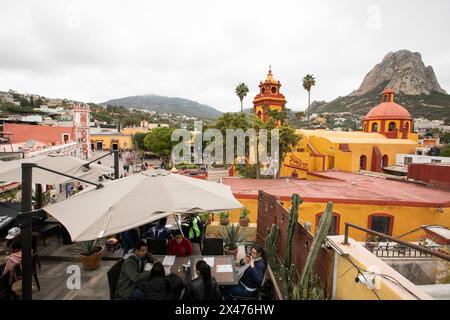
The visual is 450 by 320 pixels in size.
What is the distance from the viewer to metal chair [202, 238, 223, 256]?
560 cm

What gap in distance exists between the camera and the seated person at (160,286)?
3697 mm

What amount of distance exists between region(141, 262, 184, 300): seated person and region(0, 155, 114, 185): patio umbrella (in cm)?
398

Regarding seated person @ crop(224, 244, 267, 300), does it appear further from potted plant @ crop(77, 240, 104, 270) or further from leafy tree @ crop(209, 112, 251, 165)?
leafy tree @ crop(209, 112, 251, 165)

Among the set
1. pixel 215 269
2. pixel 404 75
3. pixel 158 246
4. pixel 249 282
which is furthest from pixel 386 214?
pixel 404 75

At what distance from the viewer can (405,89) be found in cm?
12762

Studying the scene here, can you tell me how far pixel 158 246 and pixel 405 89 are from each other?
159m

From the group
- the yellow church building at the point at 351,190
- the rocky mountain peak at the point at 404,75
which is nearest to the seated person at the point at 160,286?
the yellow church building at the point at 351,190

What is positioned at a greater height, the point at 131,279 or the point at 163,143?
the point at 163,143

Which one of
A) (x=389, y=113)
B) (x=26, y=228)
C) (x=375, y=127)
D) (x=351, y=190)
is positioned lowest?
(x=351, y=190)

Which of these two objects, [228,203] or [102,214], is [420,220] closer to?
[228,203]

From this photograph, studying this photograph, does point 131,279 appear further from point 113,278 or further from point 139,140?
point 139,140

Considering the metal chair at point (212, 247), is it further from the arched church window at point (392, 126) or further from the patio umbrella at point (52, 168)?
the arched church window at point (392, 126)
